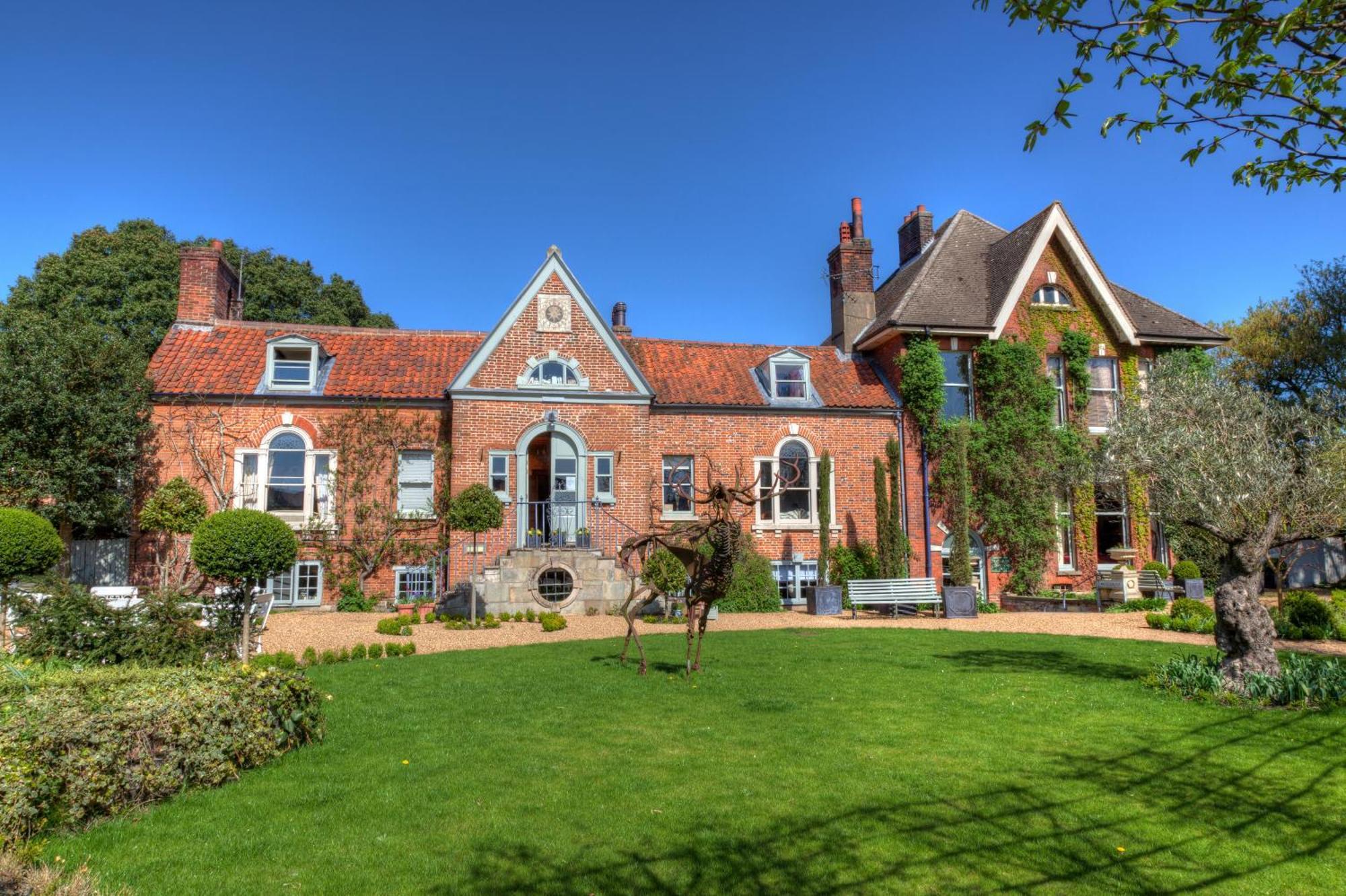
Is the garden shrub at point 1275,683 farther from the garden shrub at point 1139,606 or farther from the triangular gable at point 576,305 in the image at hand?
the triangular gable at point 576,305

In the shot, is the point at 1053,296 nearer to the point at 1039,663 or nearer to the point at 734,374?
the point at 734,374

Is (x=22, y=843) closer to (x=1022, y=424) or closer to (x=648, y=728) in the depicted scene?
(x=648, y=728)

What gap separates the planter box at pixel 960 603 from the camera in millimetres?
19312

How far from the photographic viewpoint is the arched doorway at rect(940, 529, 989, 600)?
22.1 meters

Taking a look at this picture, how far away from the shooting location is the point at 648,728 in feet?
25.9

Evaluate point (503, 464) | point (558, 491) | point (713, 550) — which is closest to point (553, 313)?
point (503, 464)

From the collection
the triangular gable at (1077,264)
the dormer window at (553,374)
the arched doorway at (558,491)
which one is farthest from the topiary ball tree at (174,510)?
the triangular gable at (1077,264)

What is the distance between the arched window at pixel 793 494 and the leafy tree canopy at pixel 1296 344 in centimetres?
1581

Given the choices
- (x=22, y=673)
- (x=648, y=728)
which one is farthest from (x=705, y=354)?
(x=22, y=673)

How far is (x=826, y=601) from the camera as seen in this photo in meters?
19.7

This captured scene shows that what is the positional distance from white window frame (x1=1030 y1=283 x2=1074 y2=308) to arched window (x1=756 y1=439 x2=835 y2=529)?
26.6ft

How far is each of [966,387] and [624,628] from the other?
1267cm

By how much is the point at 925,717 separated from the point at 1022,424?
15997 mm

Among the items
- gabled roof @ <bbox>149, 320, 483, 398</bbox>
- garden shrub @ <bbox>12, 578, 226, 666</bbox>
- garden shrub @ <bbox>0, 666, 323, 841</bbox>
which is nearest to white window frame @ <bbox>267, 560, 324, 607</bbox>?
gabled roof @ <bbox>149, 320, 483, 398</bbox>
